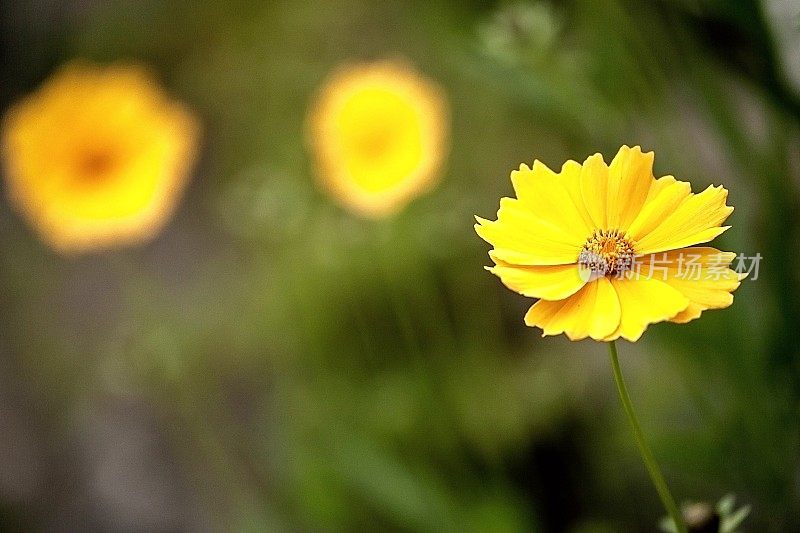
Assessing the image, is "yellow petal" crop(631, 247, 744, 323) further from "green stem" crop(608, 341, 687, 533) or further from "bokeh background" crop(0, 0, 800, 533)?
"bokeh background" crop(0, 0, 800, 533)

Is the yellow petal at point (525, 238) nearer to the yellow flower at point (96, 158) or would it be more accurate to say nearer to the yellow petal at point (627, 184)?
the yellow petal at point (627, 184)

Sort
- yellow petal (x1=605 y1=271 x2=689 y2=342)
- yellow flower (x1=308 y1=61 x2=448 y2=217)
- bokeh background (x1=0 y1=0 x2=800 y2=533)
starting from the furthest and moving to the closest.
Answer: yellow flower (x1=308 y1=61 x2=448 y2=217) → bokeh background (x1=0 y1=0 x2=800 y2=533) → yellow petal (x1=605 y1=271 x2=689 y2=342)

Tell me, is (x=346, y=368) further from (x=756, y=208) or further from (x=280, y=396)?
(x=756, y=208)

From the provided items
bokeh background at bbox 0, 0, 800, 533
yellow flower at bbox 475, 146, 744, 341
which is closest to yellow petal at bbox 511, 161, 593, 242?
yellow flower at bbox 475, 146, 744, 341

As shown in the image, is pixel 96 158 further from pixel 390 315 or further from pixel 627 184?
pixel 627 184

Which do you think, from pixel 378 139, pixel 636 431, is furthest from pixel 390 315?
pixel 636 431

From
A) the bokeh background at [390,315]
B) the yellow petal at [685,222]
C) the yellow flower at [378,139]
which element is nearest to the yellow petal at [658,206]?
the yellow petal at [685,222]

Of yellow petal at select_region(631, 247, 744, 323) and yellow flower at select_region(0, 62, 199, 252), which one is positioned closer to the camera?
yellow petal at select_region(631, 247, 744, 323)
